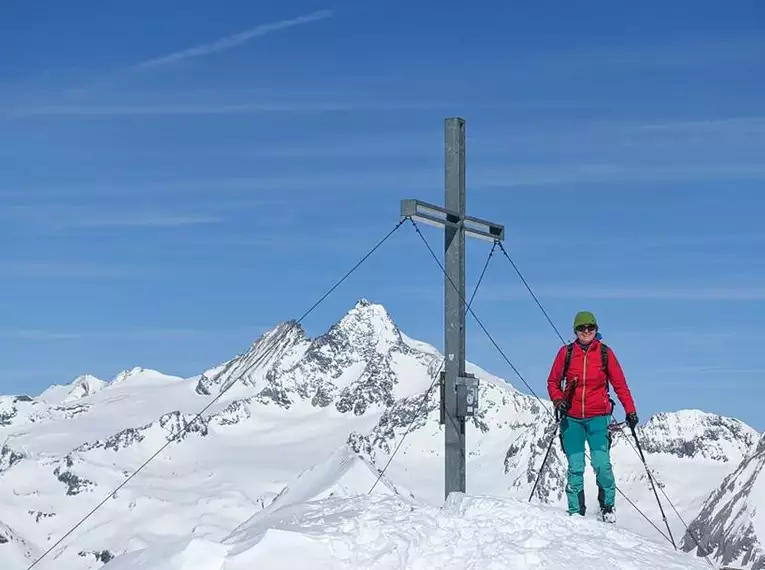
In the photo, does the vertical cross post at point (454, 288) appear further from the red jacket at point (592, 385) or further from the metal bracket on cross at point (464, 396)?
the red jacket at point (592, 385)

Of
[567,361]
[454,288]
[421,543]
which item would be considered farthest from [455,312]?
[421,543]

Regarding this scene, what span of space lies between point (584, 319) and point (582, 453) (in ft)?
5.91

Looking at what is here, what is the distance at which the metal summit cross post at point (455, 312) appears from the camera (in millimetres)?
17359

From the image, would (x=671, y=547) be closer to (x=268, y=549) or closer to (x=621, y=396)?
(x=621, y=396)

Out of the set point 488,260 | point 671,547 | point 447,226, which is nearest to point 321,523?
point 671,547

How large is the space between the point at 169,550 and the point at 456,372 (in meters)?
6.20

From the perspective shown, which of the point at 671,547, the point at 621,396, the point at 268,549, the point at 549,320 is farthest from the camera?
the point at 549,320

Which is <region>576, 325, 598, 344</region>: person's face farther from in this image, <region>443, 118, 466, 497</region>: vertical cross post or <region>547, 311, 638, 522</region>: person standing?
<region>443, 118, 466, 497</region>: vertical cross post

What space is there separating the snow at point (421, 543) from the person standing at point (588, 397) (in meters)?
1.93

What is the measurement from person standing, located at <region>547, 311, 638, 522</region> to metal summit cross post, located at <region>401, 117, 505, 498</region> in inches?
66.2

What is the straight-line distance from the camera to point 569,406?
16156 mm

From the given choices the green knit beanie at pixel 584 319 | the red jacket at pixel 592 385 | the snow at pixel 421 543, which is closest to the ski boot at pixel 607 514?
the red jacket at pixel 592 385

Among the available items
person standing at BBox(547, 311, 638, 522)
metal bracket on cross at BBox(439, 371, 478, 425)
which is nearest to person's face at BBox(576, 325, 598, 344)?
person standing at BBox(547, 311, 638, 522)

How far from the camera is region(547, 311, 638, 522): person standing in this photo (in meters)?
16.1
